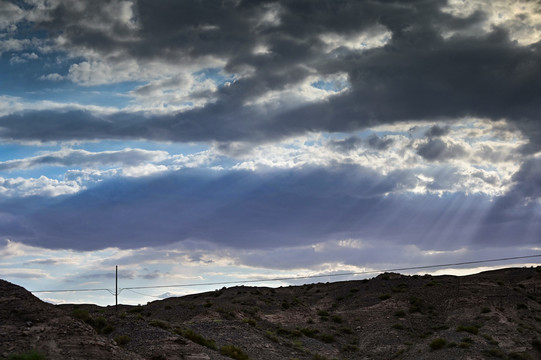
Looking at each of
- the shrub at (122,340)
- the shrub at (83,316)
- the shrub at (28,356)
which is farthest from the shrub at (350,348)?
the shrub at (28,356)

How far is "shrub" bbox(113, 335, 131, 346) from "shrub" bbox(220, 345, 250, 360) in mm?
8326

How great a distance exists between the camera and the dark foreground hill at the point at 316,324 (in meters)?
36.8

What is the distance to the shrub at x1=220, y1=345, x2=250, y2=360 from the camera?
144 feet

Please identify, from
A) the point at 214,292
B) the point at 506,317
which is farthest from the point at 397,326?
the point at 214,292

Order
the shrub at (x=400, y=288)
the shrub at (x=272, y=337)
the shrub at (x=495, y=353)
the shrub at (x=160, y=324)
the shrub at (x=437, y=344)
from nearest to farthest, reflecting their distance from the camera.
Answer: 1. the shrub at (x=160, y=324)
2. the shrub at (x=495, y=353)
3. the shrub at (x=437, y=344)
4. the shrub at (x=272, y=337)
5. the shrub at (x=400, y=288)

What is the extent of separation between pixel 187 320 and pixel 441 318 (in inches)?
1345

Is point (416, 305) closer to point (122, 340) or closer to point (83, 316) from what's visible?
point (122, 340)

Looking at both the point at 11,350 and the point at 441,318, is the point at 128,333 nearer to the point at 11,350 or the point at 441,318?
the point at 11,350

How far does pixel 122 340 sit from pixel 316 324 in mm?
33820

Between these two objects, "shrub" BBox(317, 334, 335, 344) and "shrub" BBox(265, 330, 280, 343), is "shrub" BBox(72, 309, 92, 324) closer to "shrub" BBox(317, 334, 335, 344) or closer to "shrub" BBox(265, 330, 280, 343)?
"shrub" BBox(265, 330, 280, 343)

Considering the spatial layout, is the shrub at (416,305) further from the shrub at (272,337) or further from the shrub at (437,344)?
the shrub at (272,337)

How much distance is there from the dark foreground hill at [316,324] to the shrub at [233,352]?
0.11 metres

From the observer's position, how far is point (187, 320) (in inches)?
2489

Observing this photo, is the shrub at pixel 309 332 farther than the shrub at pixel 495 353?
Yes
